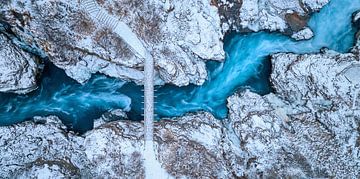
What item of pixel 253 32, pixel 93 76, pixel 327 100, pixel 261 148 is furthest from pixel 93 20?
pixel 327 100

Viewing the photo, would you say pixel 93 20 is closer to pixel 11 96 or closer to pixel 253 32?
pixel 11 96

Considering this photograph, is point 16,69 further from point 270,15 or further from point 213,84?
point 270,15

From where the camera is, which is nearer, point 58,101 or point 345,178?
point 345,178

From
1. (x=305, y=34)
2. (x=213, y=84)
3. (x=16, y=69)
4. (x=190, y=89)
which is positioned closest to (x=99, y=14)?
(x=16, y=69)

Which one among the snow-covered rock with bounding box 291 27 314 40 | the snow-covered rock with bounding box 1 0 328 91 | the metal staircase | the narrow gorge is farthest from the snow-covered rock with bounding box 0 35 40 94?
the snow-covered rock with bounding box 291 27 314 40

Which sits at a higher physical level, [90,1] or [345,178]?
[90,1]

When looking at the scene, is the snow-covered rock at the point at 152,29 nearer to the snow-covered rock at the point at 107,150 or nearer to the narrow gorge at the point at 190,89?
the narrow gorge at the point at 190,89
